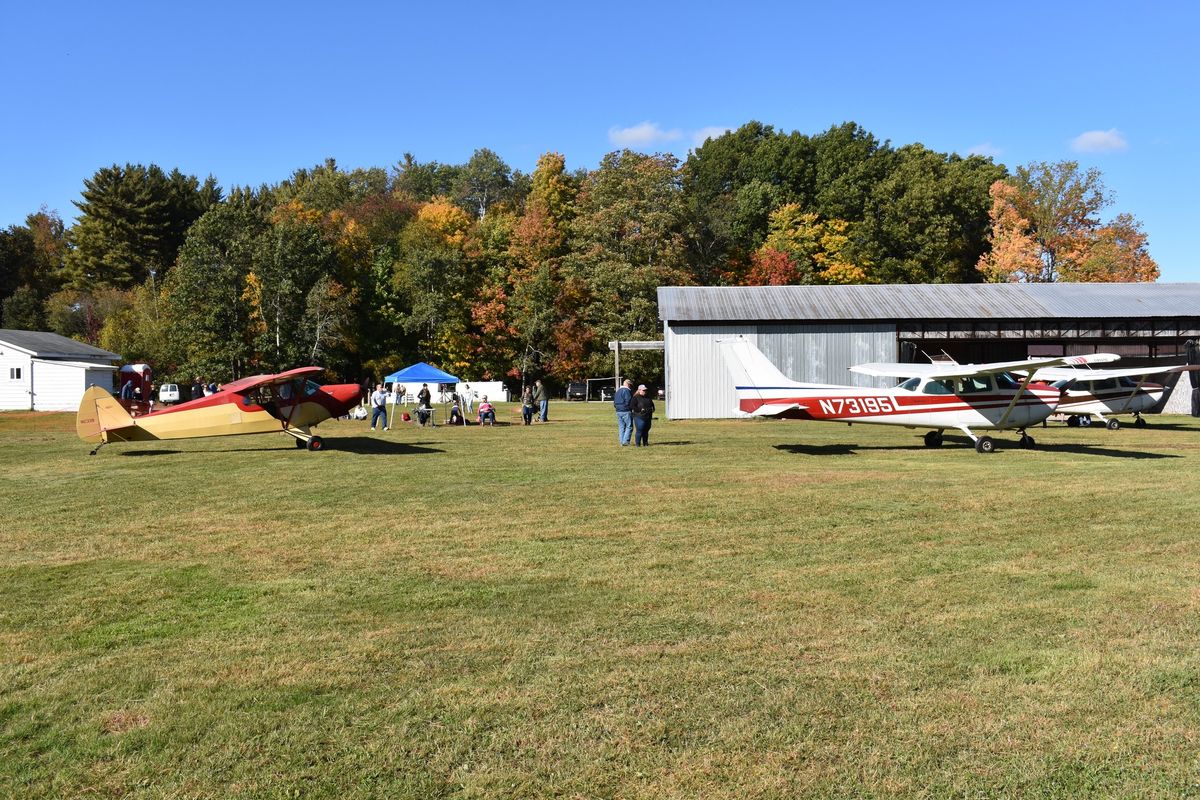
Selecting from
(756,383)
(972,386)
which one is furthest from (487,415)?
(972,386)

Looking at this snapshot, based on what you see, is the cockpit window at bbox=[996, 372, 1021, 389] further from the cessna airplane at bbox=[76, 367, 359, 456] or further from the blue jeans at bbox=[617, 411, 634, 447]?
the cessna airplane at bbox=[76, 367, 359, 456]

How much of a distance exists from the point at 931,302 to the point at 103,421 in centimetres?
3135

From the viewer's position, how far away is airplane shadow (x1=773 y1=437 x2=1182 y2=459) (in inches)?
701

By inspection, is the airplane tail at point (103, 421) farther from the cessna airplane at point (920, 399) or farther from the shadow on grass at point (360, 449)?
the cessna airplane at point (920, 399)

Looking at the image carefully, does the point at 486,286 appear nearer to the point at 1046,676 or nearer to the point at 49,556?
the point at 49,556

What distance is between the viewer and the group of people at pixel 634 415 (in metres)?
20.8

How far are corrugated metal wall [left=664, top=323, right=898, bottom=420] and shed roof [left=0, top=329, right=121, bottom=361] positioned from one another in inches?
1328

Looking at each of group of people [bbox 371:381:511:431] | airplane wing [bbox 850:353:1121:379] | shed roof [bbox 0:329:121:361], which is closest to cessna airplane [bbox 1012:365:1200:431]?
airplane wing [bbox 850:353:1121:379]

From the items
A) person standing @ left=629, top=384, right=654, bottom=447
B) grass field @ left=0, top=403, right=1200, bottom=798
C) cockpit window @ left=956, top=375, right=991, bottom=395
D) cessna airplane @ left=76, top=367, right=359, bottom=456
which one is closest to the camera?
grass field @ left=0, top=403, right=1200, bottom=798

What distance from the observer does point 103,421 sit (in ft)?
62.1

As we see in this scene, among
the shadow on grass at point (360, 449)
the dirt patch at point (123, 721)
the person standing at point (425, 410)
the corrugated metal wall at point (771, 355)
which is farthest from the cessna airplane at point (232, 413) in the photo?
the corrugated metal wall at point (771, 355)

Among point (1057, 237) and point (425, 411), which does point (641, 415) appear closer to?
point (425, 411)

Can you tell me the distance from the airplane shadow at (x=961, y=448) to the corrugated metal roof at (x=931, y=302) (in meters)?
15.4

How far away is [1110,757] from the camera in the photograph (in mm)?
3752
